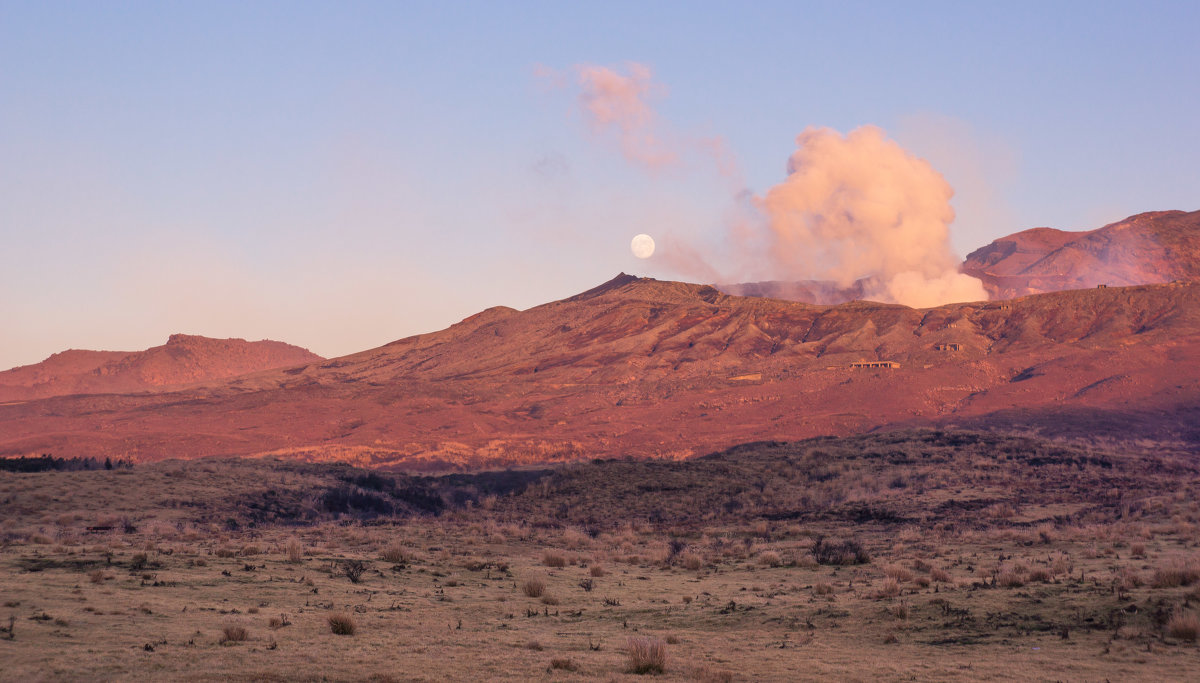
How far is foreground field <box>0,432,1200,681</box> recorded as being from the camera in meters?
13.8

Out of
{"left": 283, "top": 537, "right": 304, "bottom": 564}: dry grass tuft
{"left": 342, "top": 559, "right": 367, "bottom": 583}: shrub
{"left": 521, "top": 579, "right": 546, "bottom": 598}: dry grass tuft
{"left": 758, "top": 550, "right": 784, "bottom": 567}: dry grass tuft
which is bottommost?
{"left": 758, "top": 550, "right": 784, "bottom": 567}: dry grass tuft

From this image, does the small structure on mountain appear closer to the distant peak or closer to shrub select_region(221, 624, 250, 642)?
the distant peak

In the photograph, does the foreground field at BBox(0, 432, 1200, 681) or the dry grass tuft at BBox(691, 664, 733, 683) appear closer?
the dry grass tuft at BBox(691, 664, 733, 683)

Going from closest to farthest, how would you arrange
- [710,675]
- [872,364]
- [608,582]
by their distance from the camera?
[710,675], [608,582], [872,364]

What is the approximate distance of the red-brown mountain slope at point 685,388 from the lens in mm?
92125

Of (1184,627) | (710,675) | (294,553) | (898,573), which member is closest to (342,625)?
(710,675)

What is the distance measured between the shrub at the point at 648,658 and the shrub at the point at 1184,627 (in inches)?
308

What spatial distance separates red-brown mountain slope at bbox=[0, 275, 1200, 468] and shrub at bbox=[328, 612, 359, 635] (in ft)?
231

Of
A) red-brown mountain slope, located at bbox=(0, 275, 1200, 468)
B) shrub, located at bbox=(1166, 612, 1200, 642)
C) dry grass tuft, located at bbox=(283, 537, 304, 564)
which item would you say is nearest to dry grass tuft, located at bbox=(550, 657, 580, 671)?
shrub, located at bbox=(1166, 612, 1200, 642)

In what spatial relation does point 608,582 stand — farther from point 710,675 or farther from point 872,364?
point 872,364

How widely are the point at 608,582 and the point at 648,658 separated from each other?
11232 millimetres

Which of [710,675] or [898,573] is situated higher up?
[710,675]

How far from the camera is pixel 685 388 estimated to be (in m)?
119

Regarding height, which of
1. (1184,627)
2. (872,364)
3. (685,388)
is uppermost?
(872,364)
